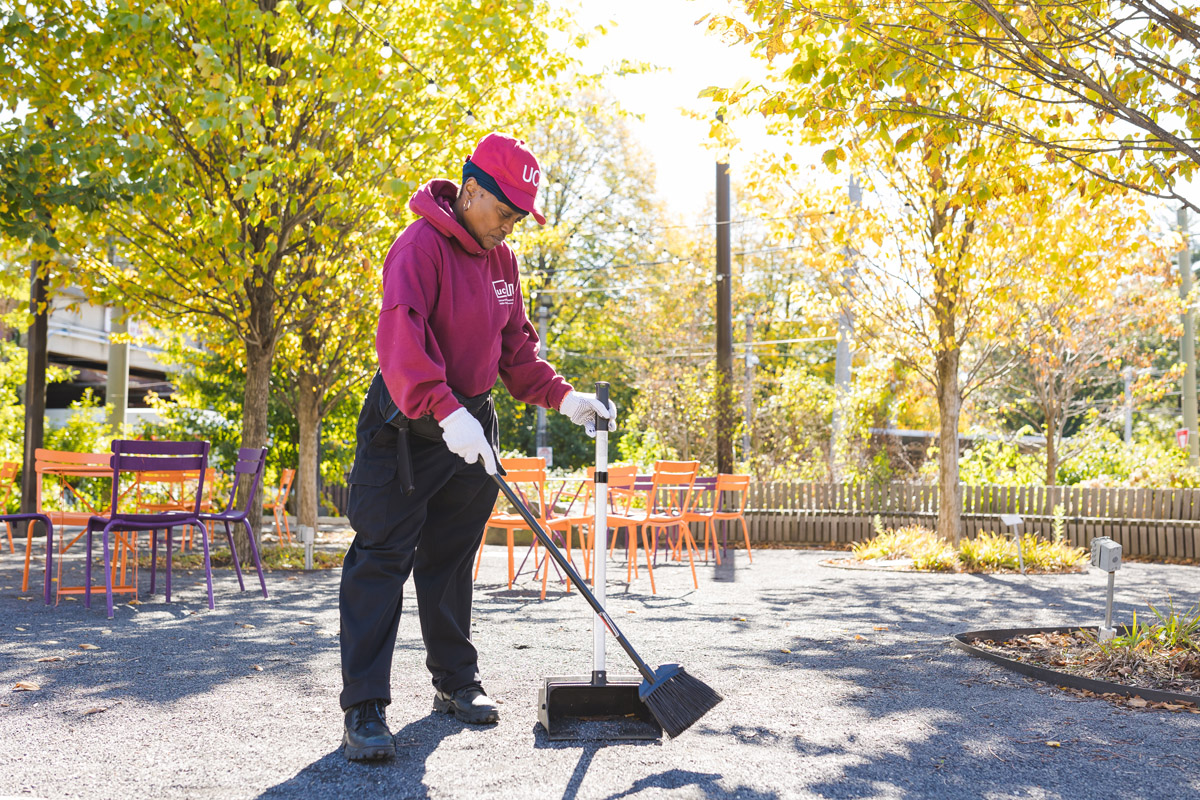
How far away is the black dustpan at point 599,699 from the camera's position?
3.07 metres

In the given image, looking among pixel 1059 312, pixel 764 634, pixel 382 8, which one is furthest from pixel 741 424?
pixel 764 634

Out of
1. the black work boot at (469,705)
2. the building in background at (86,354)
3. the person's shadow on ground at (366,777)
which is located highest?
the building in background at (86,354)

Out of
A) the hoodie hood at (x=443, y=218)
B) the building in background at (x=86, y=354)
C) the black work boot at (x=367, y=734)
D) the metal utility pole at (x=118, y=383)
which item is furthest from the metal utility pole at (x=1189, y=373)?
the building in background at (x=86, y=354)

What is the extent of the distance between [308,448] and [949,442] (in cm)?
736

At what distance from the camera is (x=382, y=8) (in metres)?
8.20

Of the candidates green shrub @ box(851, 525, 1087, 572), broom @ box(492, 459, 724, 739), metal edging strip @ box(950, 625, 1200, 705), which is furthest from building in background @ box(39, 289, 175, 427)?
broom @ box(492, 459, 724, 739)

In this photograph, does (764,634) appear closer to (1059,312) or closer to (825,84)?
(825,84)

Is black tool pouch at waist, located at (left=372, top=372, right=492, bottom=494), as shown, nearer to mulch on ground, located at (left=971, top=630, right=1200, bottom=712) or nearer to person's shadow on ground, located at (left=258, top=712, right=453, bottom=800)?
person's shadow on ground, located at (left=258, top=712, right=453, bottom=800)

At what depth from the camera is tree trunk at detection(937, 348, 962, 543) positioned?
10.1m

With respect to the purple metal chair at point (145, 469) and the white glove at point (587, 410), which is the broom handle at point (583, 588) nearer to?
the white glove at point (587, 410)

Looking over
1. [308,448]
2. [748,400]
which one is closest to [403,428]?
[308,448]

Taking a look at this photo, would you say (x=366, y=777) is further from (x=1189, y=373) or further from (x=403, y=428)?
(x=1189, y=373)

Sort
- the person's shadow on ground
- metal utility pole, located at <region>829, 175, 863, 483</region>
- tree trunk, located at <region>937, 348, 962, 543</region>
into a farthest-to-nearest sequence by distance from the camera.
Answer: metal utility pole, located at <region>829, 175, 863, 483</region>
tree trunk, located at <region>937, 348, 962, 543</region>
the person's shadow on ground

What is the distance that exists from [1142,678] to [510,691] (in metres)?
2.60
